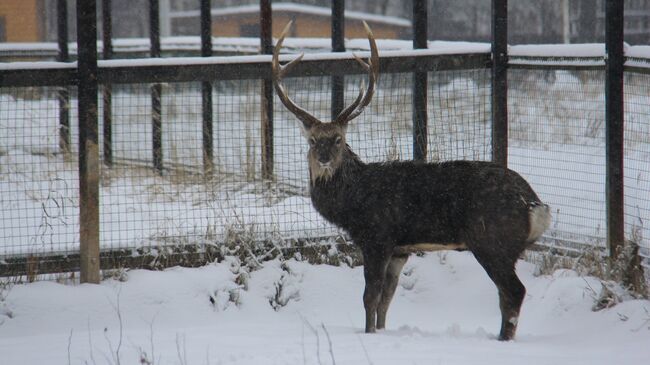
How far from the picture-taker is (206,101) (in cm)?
1117

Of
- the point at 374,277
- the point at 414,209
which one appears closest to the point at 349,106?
the point at 414,209

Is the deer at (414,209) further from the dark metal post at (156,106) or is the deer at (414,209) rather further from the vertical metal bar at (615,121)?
the dark metal post at (156,106)

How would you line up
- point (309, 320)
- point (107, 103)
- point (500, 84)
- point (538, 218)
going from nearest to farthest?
1. point (538, 218)
2. point (309, 320)
3. point (500, 84)
4. point (107, 103)

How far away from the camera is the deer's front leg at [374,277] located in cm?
736

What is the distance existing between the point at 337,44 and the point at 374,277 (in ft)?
12.1

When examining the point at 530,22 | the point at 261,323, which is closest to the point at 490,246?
the point at 261,323

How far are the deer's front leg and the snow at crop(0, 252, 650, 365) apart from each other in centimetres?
22

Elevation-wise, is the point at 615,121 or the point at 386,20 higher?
the point at 386,20

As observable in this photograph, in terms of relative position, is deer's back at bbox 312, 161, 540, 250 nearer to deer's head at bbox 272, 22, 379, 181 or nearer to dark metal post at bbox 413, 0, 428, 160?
deer's head at bbox 272, 22, 379, 181

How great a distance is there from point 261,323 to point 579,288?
2.63 m

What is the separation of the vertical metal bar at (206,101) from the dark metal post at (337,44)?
1.50 m

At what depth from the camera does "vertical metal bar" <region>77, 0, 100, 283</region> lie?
26.2 feet

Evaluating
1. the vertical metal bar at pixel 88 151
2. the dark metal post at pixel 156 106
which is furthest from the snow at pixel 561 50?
the dark metal post at pixel 156 106

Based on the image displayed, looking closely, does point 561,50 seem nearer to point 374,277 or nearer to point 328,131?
point 328,131
